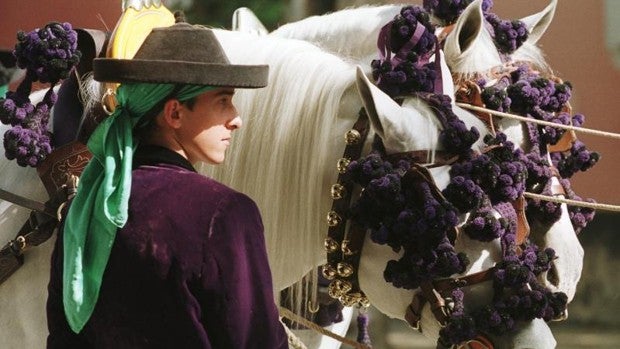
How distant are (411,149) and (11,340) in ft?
3.28

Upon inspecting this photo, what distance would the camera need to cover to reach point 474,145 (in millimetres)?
2656

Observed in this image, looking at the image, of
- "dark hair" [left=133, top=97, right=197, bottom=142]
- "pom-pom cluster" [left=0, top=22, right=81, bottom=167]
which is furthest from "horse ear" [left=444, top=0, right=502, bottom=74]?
"dark hair" [left=133, top=97, right=197, bottom=142]

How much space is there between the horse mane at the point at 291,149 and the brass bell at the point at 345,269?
0.34 feet

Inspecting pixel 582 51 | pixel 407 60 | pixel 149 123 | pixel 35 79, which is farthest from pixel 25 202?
pixel 582 51

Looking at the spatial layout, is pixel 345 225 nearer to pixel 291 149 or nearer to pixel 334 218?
pixel 334 218

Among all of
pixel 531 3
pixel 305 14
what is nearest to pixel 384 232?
pixel 531 3

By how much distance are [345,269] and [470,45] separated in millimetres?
607

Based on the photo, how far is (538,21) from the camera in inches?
134

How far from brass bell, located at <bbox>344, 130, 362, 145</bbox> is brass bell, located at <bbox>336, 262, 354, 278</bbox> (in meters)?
0.26

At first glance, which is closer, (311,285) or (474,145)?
(474,145)

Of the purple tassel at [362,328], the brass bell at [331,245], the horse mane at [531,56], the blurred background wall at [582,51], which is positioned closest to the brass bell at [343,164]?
the brass bell at [331,245]

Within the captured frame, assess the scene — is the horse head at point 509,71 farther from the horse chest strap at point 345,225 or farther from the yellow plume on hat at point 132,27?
the yellow plume on hat at point 132,27

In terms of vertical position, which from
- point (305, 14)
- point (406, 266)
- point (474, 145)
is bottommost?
point (305, 14)

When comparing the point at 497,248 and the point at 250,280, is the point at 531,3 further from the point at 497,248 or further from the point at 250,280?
the point at 250,280
